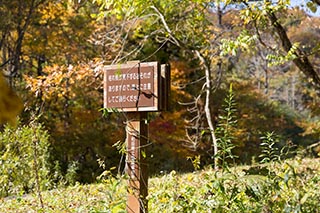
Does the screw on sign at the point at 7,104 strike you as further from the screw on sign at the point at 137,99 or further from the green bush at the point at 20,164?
the green bush at the point at 20,164

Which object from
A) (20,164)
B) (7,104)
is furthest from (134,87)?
(20,164)

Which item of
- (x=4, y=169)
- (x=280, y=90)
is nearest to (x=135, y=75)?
(x=4, y=169)

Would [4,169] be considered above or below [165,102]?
below

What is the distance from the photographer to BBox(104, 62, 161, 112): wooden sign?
3.29 meters

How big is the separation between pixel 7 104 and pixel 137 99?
→ 8.68 ft

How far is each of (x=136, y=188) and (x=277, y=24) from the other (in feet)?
10.9

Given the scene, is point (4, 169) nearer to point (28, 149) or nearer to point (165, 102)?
point (28, 149)

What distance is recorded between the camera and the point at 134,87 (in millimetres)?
3348

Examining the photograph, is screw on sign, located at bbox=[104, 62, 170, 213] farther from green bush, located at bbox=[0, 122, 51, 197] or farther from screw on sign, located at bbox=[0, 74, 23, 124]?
green bush, located at bbox=[0, 122, 51, 197]

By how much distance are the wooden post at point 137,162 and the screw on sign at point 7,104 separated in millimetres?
2445

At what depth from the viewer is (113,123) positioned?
41.2 feet

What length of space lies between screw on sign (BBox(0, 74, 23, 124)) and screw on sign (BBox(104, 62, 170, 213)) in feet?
8.36

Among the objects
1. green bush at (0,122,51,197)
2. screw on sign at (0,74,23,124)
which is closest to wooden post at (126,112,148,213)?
screw on sign at (0,74,23,124)

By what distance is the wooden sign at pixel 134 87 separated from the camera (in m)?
3.29
